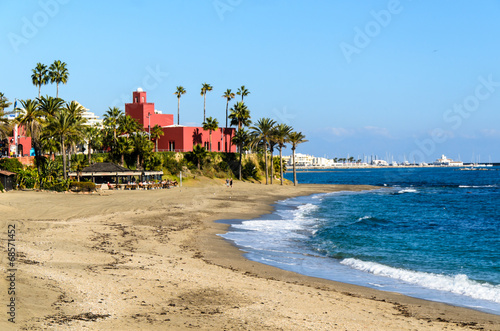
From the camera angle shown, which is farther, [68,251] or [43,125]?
[43,125]

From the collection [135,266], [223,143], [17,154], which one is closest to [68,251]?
[135,266]

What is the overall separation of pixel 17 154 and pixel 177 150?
2404 centimetres

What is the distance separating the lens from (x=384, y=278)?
16.9 metres

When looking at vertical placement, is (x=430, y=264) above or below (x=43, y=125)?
below

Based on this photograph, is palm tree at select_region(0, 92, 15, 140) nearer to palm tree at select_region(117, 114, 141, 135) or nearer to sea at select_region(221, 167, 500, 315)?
palm tree at select_region(117, 114, 141, 135)

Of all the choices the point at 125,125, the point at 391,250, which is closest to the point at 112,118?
the point at 125,125

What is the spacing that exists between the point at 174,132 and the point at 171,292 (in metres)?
65.4

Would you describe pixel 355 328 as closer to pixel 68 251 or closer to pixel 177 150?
pixel 68 251

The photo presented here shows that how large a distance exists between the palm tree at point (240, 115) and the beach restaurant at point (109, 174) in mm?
25316

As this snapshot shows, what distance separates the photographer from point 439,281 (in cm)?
1627

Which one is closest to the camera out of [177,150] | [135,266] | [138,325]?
[138,325]

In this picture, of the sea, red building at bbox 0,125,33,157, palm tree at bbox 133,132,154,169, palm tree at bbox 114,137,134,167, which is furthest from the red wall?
the sea

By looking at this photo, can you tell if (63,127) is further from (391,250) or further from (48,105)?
(391,250)

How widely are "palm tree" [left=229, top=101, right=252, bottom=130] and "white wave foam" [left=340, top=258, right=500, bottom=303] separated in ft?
202
